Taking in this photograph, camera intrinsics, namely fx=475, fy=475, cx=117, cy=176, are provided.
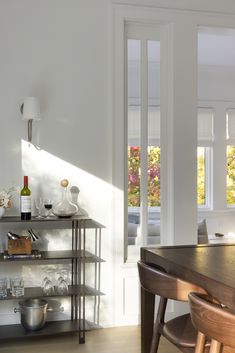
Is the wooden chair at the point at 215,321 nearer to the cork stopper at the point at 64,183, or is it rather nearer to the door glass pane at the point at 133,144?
the cork stopper at the point at 64,183

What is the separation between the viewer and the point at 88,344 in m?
3.71

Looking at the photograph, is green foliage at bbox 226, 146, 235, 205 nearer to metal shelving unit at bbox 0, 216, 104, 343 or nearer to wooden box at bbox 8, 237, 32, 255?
metal shelving unit at bbox 0, 216, 104, 343

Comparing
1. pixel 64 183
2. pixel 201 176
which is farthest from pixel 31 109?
Answer: pixel 201 176

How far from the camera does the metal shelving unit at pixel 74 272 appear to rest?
369cm

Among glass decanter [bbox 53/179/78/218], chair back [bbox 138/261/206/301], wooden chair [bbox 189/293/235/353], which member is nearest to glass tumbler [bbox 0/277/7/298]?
glass decanter [bbox 53/179/78/218]

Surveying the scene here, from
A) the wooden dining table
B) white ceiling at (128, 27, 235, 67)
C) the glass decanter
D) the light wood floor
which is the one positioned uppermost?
white ceiling at (128, 27, 235, 67)

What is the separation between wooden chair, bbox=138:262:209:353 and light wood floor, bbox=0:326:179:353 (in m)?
1.22

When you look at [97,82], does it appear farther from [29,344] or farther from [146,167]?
[29,344]

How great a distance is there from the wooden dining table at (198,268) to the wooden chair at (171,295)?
0.08m

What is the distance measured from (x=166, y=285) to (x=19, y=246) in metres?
1.75

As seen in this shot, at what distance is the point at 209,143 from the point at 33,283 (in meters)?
4.40

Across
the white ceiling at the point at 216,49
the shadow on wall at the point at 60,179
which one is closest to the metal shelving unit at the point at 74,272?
the shadow on wall at the point at 60,179

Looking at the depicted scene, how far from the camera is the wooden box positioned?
12.0ft

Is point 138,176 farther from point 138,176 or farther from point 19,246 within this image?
point 19,246
